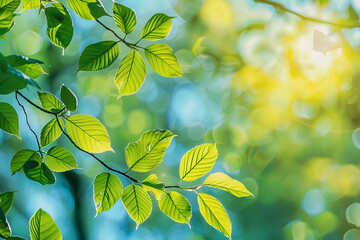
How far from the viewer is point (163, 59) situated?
0.58 meters

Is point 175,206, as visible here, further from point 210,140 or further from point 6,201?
point 210,140

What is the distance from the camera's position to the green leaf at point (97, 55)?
549 millimetres

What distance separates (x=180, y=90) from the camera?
623 cm

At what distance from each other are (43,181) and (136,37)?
551 centimetres

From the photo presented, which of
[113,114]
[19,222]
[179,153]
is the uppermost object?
[113,114]

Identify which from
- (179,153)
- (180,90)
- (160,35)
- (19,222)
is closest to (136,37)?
(180,90)

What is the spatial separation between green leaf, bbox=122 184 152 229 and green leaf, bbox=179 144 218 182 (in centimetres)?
7

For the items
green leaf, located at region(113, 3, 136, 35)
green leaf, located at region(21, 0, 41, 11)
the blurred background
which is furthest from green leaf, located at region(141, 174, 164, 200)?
the blurred background

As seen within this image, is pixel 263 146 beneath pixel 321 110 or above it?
beneath

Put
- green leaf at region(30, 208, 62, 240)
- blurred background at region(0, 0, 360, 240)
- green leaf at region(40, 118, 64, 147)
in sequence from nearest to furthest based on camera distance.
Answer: green leaf at region(30, 208, 62, 240)
green leaf at region(40, 118, 64, 147)
blurred background at region(0, 0, 360, 240)

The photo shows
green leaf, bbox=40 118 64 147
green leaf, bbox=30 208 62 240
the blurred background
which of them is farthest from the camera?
the blurred background

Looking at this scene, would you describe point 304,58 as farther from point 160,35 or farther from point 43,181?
point 43,181

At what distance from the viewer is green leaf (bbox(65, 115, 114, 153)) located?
0.55m

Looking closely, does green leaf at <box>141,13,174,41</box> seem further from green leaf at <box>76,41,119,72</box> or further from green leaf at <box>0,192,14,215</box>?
green leaf at <box>0,192,14,215</box>
